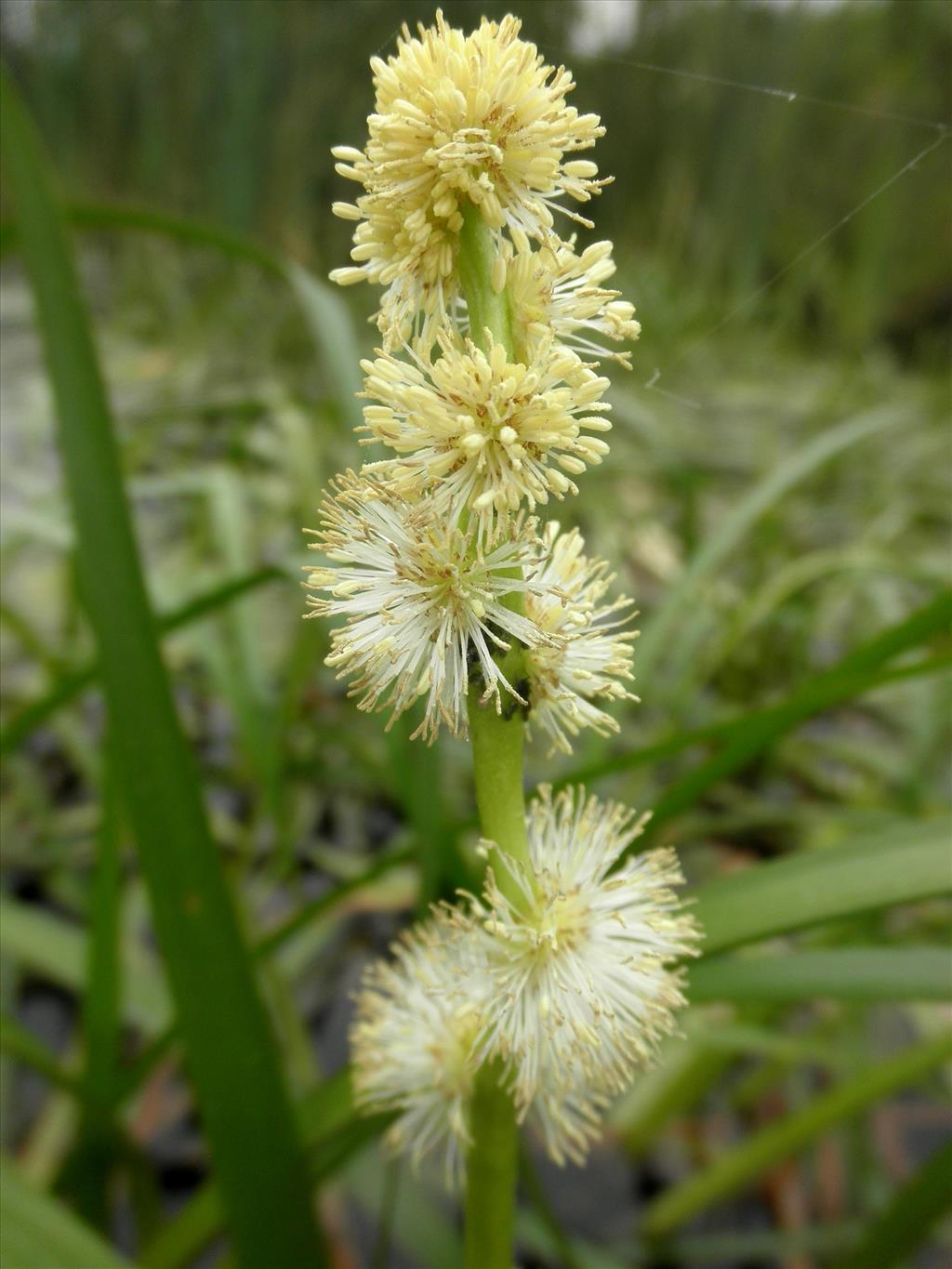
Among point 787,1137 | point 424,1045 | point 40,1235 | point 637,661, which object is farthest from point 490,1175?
point 637,661

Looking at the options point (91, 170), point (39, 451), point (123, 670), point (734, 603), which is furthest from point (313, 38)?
point (91, 170)

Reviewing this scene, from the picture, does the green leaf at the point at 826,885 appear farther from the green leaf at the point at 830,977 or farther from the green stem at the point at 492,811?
the green stem at the point at 492,811

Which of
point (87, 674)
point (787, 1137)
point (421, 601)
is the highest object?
point (87, 674)

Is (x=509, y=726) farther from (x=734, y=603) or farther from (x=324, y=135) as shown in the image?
(x=734, y=603)

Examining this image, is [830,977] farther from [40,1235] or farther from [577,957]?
[40,1235]

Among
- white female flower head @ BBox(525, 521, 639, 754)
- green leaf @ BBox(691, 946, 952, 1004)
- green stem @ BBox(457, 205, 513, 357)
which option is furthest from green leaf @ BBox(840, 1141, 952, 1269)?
green stem @ BBox(457, 205, 513, 357)
